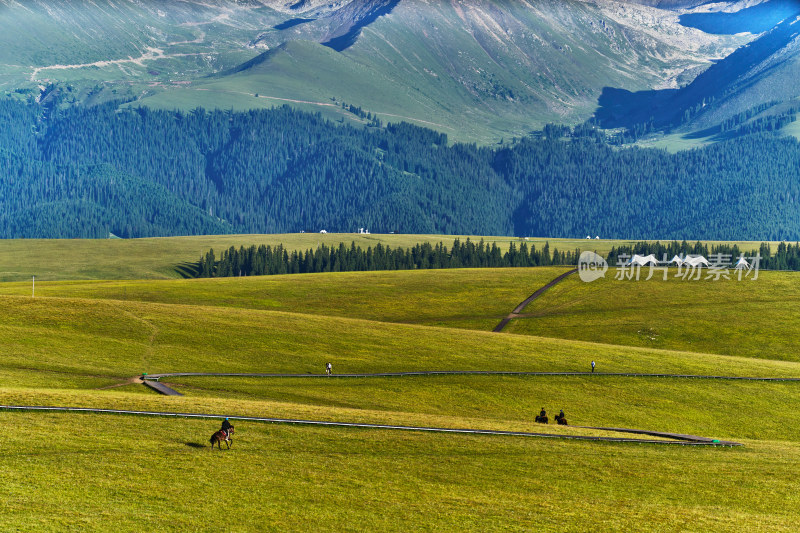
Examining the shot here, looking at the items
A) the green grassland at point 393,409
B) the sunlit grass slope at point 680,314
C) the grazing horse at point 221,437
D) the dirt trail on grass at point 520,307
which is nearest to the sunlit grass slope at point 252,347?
the green grassland at point 393,409

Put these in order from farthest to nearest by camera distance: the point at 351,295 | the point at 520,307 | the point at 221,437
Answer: the point at 351,295, the point at 520,307, the point at 221,437

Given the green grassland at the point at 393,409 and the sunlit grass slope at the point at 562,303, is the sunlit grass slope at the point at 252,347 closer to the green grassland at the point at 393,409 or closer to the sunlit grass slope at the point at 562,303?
the green grassland at the point at 393,409

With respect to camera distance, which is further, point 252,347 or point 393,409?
point 252,347

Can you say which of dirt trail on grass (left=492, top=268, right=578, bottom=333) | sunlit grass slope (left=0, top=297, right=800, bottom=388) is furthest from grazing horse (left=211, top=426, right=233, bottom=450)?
dirt trail on grass (left=492, top=268, right=578, bottom=333)

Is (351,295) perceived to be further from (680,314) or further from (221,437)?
(221,437)

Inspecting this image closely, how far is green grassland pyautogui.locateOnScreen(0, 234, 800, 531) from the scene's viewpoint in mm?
37531

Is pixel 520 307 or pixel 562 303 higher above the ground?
pixel 562 303

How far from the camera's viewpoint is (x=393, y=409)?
77.3 m

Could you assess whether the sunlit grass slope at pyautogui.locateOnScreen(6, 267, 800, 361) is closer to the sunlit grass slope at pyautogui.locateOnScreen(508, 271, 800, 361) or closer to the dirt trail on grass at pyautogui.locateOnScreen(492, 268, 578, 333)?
the sunlit grass slope at pyautogui.locateOnScreen(508, 271, 800, 361)

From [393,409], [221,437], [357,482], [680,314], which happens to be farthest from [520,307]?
[357,482]

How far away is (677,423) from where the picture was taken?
8262 centimetres

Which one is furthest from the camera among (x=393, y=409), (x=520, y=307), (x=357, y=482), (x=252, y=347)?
(x=520, y=307)

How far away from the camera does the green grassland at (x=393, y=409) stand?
37.5 m

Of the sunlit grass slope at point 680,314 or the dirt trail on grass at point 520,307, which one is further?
the dirt trail on grass at point 520,307
